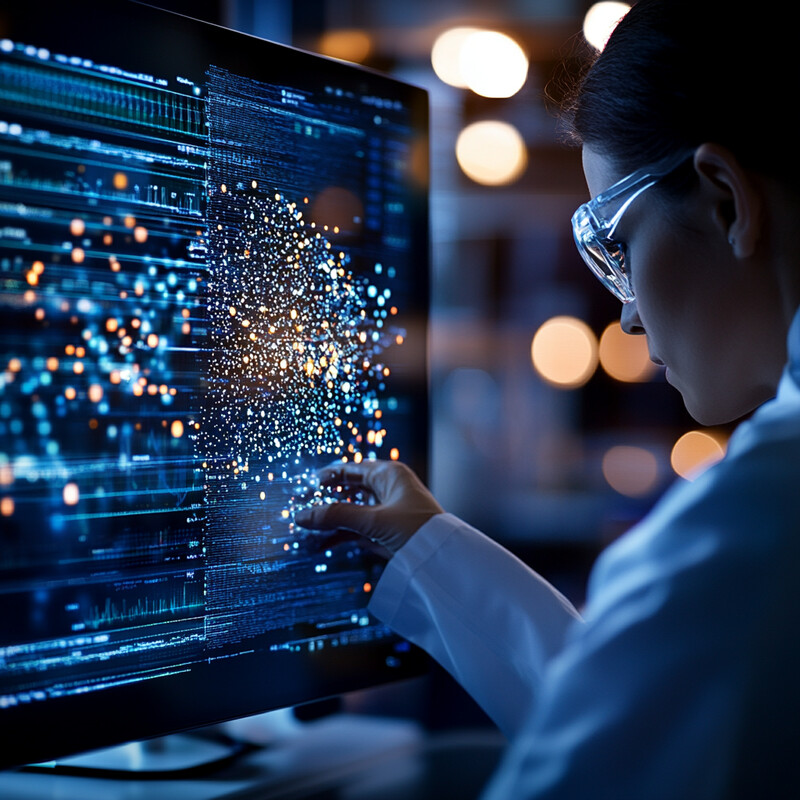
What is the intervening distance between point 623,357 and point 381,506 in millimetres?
2940

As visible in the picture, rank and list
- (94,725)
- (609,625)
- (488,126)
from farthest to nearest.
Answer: (488,126) < (94,725) < (609,625)

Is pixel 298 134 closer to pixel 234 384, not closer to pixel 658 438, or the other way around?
pixel 234 384

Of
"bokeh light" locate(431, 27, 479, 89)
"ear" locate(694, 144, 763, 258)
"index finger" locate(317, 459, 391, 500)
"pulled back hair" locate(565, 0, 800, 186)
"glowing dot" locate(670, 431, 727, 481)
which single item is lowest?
"glowing dot" locate(670, 431, 727, 481)

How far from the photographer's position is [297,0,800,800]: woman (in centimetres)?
39

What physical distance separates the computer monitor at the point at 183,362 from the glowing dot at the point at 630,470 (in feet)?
8.91

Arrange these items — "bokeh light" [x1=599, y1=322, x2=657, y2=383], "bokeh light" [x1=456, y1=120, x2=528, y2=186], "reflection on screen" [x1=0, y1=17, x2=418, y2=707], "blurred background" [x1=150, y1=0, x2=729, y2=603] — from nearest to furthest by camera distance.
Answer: "reflection on screen" [x1=0, y1=17, x2=418, y2=707] < "bokeh light" [x1=456, y1=120, x2=528, y2=186] < "blurred background" [x1=150, y1=0, x2=729, y2=603] < "bokeh light" [x1=599, y1=322, x2=657, y2=383]

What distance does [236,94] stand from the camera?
2.23ft

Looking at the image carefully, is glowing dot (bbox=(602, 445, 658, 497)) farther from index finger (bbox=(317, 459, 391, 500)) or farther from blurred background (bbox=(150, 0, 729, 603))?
index finger (bbox=(317, 459, 391, 500))

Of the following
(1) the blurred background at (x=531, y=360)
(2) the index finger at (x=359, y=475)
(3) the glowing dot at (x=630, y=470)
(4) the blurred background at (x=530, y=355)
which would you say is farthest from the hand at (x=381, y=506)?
(3) the glowing dot at (x=630, y=470)

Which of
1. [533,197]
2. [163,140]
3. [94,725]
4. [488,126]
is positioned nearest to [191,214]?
[163,140]

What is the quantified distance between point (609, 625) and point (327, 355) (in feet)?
1.34

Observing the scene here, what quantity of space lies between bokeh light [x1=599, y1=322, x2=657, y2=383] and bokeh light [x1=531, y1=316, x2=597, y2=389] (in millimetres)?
51

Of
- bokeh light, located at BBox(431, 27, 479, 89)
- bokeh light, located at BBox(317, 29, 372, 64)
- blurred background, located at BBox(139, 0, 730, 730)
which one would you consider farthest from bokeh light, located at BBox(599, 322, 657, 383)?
bokeh light, located at BBox(317, 29, 372, 64)

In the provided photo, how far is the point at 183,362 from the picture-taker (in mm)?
644
